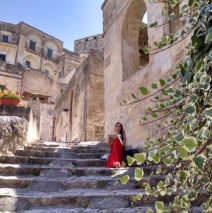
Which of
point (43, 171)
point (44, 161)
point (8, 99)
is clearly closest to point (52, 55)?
point (8, 99)

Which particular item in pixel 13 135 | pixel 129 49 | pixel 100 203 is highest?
pixel 129 49

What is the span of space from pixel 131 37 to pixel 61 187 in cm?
554

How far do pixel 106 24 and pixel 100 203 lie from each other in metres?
7.11

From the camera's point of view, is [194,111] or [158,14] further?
[158,14]

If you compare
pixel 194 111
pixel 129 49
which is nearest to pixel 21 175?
pixel 194 111

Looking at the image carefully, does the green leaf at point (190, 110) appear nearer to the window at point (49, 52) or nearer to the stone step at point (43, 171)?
the stone step at point (43, 171)

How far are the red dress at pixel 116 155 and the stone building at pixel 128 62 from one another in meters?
0.88

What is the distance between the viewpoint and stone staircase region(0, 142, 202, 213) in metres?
2.69

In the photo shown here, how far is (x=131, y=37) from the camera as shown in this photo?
7.66 meters

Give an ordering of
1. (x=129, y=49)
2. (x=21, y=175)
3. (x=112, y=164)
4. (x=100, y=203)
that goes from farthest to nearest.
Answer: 1. (x=129, y=49)
2. (x=112, y=164)
3. (x=21, y=175)
4. (x=100, y=203)

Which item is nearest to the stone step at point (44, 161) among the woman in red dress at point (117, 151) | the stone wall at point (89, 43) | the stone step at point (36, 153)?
the woman in red dress at point (117, 151)

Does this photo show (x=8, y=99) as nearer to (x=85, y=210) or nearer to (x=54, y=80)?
(x=85, y=210)

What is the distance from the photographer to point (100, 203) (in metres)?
2.70

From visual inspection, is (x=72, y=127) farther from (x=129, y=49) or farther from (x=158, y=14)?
(x=158, y=14)
